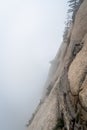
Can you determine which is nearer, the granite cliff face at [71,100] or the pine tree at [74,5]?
the granite cliff face at [71,100]

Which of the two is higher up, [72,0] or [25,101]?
[72,0]

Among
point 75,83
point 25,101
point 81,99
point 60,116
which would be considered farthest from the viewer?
point 25,101

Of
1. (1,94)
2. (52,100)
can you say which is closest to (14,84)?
(1,94)

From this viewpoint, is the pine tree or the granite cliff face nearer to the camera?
the granite cliff face

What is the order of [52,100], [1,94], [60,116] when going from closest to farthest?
[60,116] < [52,100] < [1,94]

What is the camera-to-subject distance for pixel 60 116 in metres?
37.5

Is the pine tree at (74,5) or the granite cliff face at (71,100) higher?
the pine tree at (74,5)

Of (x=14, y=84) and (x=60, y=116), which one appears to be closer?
(x=60, y=116)

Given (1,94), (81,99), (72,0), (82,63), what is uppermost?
(72,0)

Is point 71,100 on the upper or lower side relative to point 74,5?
lower

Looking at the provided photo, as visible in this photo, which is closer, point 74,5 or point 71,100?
point 71,100

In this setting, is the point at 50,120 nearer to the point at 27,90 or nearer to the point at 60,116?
the point at 60,116

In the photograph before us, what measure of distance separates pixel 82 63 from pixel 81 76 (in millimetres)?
2041

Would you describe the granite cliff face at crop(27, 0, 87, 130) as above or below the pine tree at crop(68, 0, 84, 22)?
below
